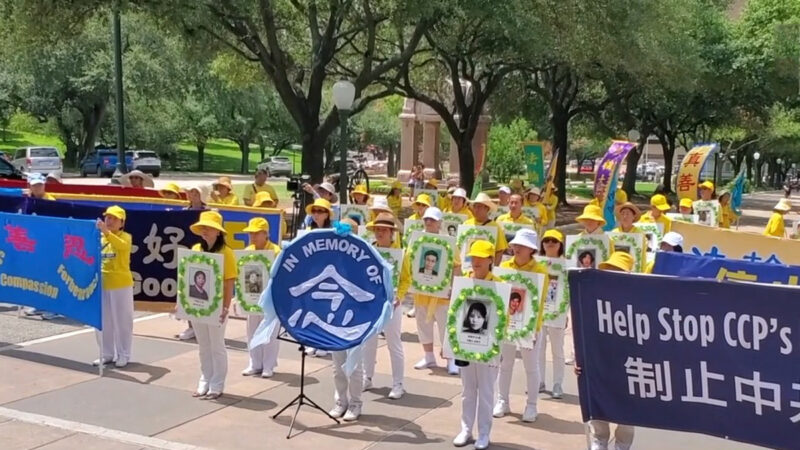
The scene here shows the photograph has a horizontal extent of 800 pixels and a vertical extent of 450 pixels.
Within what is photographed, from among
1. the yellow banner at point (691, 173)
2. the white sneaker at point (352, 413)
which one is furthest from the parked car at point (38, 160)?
the white sneaker at point (352, 413)

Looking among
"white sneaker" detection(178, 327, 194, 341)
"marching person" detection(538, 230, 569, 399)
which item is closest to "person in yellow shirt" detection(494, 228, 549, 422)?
"marching person" detection(538, 230, 569, 399)

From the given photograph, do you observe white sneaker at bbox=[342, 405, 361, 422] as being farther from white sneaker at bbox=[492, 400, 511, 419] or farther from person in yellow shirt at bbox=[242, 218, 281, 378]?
person in yellow shirt at bbox=[242, 218, 281, 378]

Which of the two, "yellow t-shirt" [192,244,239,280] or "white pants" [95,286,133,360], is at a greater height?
"yellow t-shirt" [192,244,239,280]

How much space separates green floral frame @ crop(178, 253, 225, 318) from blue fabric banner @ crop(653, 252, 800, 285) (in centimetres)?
373

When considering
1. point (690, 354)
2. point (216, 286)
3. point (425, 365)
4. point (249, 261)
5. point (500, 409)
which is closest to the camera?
point (690, 354)

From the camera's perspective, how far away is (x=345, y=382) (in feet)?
24.0

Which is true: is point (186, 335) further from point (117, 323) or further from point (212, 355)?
point (212, 355)

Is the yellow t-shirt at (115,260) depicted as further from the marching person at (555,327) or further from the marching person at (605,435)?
the marching person at (605,435)

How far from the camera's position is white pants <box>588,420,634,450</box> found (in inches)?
236

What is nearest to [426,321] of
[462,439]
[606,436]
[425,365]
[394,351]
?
[425,365]

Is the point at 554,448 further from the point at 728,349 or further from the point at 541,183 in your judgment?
the point at 541,183

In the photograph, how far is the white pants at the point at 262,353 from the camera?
853 centimetres

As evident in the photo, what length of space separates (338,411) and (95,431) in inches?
75.2

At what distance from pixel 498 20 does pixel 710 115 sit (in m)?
20.9
